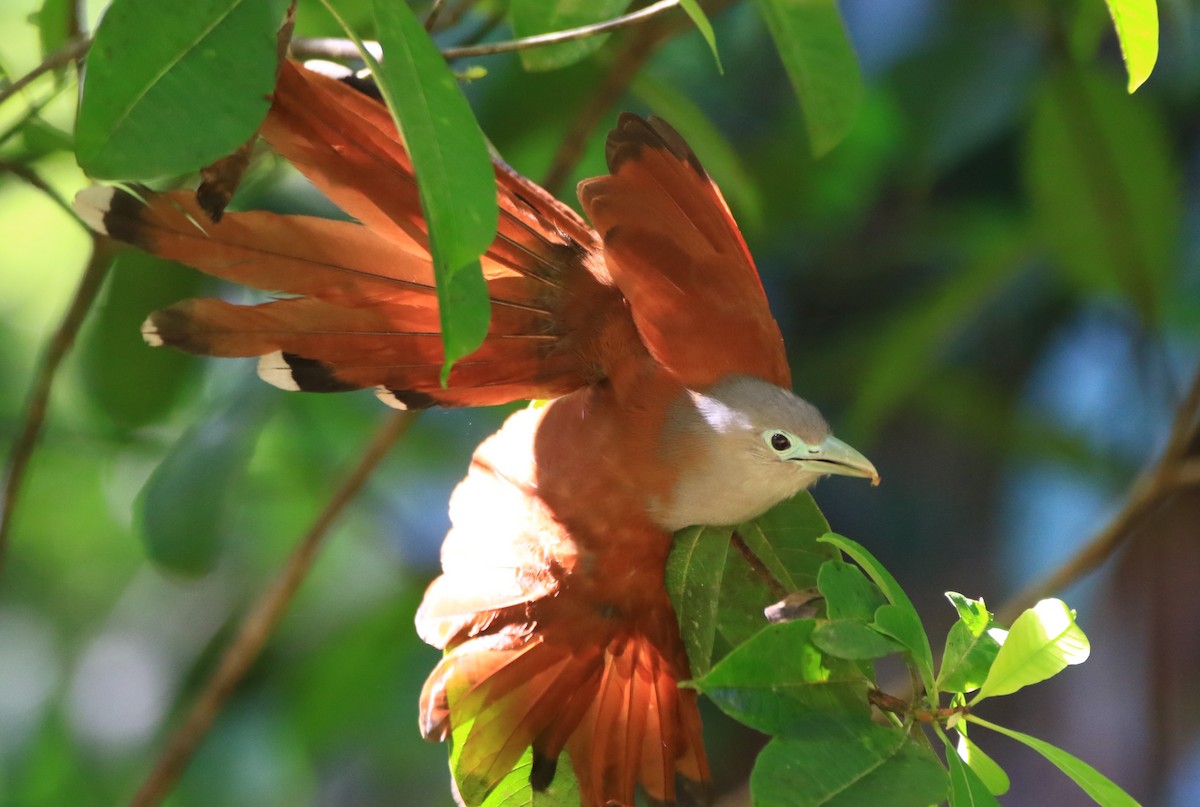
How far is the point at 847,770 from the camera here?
75 centimetres

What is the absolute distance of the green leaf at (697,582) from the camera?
3.43 ft

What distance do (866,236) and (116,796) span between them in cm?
191

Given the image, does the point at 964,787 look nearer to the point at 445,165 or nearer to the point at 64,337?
the point at 445,165

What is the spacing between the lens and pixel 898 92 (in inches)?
88.3

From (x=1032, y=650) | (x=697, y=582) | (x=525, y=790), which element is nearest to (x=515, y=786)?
(x=525, y=790)

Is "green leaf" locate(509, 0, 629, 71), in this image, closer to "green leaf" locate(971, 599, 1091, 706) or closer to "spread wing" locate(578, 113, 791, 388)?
"spread wing" locate(578, 113, 791, 388)

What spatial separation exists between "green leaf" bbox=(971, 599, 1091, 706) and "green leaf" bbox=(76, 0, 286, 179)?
0.58m

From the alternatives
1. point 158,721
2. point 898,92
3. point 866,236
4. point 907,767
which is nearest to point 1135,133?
point 898,92

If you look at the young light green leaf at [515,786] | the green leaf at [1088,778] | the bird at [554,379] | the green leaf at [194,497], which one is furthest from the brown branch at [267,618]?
the green leaf at [1088,778]

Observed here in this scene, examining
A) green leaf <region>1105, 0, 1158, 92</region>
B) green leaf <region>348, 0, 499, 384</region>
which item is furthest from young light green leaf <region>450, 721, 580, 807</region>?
green leaf <region>1105, 0, 1158, 92</region>

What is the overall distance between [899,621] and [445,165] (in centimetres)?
41

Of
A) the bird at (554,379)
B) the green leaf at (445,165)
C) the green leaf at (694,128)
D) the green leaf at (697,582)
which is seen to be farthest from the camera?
the green leaf at (694,128)

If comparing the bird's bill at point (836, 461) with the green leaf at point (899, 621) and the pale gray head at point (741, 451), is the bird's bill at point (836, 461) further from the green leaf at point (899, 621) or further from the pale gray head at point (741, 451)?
the green leaf at point (899, 621)

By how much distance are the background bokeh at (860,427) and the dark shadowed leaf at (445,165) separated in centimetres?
114
